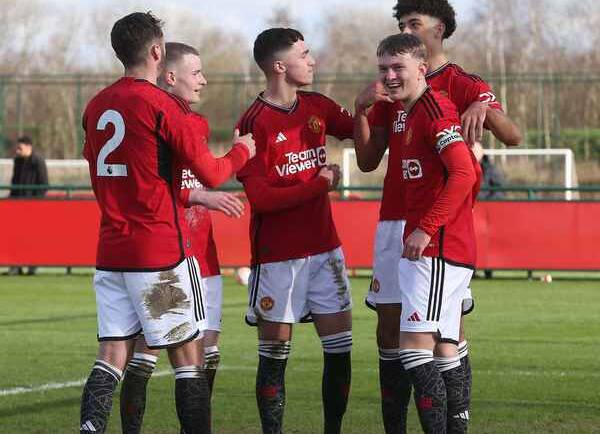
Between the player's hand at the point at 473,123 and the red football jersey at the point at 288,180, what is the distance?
93cm

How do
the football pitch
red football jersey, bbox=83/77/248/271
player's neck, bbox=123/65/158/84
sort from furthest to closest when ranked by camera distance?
1. the football pitch
2. player's neck, bbox=123/65/158/84
3. red football jersey, bbox=83/77/248/271

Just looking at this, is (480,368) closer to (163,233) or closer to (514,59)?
(163,233)

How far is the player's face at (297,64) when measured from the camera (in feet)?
25.4

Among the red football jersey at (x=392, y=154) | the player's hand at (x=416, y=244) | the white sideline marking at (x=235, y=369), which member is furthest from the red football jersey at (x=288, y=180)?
the white sideline marking at (x=235, y=369)

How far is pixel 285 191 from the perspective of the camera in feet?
24.7

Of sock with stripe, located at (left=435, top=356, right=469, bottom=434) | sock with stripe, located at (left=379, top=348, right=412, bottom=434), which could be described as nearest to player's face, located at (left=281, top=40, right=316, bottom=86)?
sock with stripe, located at (left=379, top=348, right=412, bottom=434)

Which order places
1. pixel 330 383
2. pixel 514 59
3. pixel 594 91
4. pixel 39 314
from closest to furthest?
1. pixel 330 383
2. pixel 39 314
3. pixel 594 91
4. pixel 514 59

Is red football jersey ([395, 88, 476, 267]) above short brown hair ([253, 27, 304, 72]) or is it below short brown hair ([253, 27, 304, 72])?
below

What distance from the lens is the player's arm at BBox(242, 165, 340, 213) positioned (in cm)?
753

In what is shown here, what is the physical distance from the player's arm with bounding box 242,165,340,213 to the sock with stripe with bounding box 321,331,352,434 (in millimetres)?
787

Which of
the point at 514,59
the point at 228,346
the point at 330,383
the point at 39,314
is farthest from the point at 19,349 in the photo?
the point at 514,59

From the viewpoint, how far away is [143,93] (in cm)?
662

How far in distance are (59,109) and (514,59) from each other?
34427 mm

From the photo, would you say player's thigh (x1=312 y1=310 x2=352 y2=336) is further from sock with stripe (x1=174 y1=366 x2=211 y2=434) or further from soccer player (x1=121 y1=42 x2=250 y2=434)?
sock with stripe (x1=174 y1=366 x2=211 y2=434)
